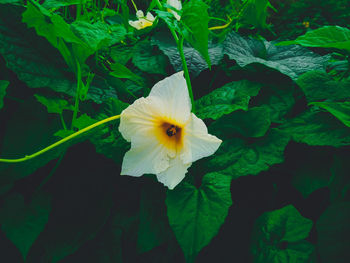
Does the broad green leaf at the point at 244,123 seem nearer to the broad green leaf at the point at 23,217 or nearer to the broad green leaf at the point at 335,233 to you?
the broad green leaf at the point at 335,233

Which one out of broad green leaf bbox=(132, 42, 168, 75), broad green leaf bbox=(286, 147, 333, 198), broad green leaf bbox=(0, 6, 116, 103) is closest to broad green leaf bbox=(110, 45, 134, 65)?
broad green leaf bbox=(132, 42, 168, 75)

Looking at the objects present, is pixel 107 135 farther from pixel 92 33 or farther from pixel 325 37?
pixel 325 37

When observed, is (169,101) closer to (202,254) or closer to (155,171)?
(155,171)

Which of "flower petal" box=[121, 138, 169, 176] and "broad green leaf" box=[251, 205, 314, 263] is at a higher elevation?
"flower petal" box=[121, 138, 169, 176]

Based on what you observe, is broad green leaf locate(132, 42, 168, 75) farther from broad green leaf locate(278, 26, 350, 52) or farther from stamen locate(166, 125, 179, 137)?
broad green leaf locate(278, 26, 350, 52)

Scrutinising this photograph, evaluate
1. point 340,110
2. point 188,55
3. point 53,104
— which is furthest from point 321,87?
point 53,104
